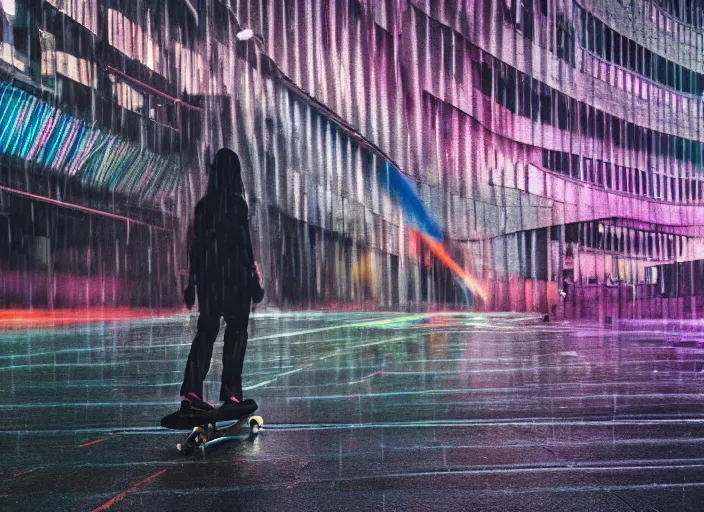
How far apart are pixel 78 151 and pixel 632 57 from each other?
130ft

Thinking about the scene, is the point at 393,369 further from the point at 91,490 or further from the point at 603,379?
the point at 91,490

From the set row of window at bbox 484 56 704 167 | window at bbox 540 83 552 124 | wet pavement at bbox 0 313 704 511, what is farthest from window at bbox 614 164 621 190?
wet pavement at bbox 0 313 704 511

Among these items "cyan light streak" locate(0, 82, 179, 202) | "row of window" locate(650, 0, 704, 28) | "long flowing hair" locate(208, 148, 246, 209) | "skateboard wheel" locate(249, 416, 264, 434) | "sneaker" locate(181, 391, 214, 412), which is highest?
"row of window" locate(650, 0, 704, 28)

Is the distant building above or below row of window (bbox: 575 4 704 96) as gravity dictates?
below

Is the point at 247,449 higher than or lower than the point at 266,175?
lower

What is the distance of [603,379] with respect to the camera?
11.2 meters

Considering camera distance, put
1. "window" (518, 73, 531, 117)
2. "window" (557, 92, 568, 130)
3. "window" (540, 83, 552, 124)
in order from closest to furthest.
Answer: "window" (518, 73, 531, 117) → "window" (540, 83, 552, 124) → "window" (557, 92, 568, 130)

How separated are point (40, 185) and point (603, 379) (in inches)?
836

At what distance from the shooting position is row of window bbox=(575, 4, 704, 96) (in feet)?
170

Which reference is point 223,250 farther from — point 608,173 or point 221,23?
point 608,173

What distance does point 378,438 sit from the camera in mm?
6613

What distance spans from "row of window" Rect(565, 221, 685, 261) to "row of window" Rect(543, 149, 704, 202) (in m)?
2.68

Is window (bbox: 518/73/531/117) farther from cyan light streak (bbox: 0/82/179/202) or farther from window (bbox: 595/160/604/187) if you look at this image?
cyan light streak (bbox: 0/82/179/202)

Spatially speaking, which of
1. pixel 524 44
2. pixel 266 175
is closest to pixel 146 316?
pixel 266 175
